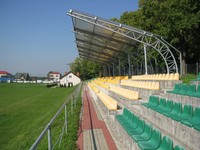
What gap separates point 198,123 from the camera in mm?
4898

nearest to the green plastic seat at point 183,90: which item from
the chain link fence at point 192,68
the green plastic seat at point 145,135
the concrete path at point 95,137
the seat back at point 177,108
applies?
the seat back at point 177,108

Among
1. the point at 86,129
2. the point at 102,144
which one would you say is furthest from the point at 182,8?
the point at 102,144

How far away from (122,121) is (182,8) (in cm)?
2321

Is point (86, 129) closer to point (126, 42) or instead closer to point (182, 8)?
point (126, 42)

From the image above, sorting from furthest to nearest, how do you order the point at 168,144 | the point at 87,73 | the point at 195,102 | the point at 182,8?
the point at 87,73
the point at 182,8
the point at 195,102
the point at 168,144

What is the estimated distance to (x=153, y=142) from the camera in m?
4.61

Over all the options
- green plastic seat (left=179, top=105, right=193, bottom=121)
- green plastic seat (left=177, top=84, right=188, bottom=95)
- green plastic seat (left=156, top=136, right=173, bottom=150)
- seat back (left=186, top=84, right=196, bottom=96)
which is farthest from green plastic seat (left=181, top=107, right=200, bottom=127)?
green plastic seat (left=177, top=84, right=188, bottom=95)

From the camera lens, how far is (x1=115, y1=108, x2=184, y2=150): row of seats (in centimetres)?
401

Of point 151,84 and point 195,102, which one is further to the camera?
point 151,84

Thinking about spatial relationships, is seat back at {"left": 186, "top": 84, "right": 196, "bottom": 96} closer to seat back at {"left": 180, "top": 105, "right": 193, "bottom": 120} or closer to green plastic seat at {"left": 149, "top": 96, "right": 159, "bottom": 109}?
green plastic seat at {"left": 149, "top": 96, "right": 159, "bottom": 109}

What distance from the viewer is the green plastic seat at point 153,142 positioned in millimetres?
4402

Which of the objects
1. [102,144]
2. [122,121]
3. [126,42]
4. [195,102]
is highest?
[126,42]

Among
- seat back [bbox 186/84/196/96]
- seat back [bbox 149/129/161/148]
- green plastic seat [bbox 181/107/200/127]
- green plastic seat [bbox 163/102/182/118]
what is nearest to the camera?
seat back [bbox 149/129/161/148]

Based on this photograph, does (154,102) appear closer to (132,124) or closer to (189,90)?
(189,90)
